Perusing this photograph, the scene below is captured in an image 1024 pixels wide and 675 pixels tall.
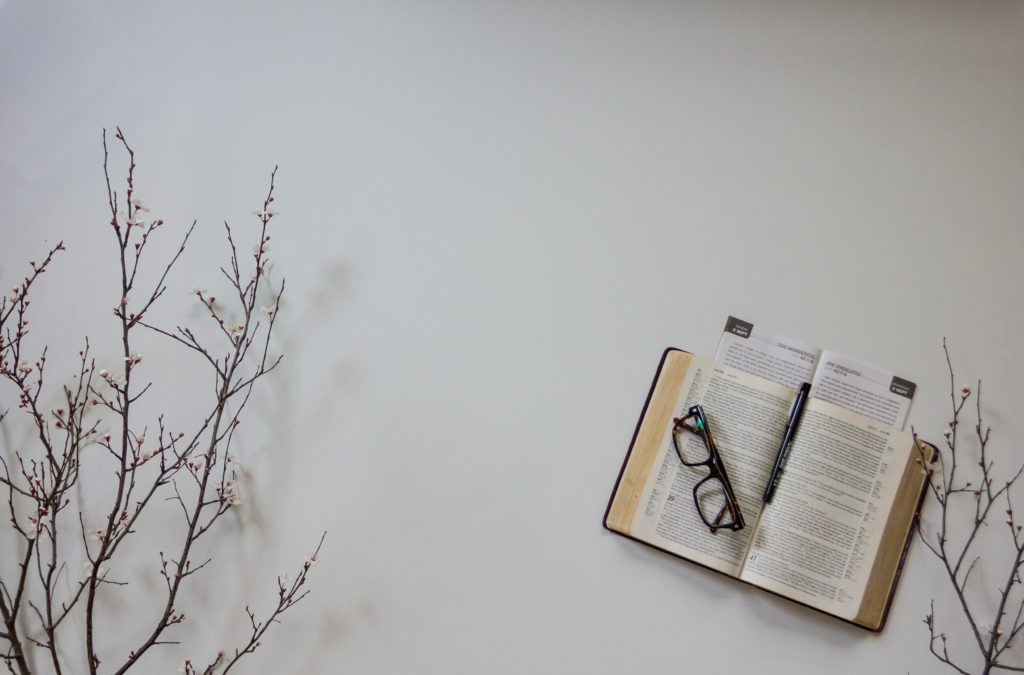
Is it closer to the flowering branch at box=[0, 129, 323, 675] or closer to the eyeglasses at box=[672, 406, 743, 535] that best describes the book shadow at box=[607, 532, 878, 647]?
the eyeglasses at box=[672, 406, 743, 535]

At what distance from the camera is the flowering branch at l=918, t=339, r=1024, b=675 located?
1519 millimetres

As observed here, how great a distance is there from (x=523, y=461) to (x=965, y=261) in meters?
1.01

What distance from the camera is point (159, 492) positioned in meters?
1.65

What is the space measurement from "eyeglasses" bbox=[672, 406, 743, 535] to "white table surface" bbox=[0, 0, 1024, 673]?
0.36 ft

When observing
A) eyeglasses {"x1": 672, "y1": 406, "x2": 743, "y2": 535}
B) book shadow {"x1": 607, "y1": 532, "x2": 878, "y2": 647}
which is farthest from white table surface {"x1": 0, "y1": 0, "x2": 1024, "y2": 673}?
eyeglasses {"x1": 672, "y1": 406, "x2": 743, "y2": 535}

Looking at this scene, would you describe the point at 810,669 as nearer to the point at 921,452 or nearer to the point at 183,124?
the point at 921,452

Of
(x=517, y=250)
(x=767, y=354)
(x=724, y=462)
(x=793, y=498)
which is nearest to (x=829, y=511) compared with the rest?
(x=793, y=498)

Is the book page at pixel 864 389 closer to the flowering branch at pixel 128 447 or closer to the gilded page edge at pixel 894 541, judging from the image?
the gilded page edge at pixel 894 541

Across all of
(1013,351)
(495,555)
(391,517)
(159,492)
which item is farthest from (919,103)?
(159,492)

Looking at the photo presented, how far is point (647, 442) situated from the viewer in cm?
160

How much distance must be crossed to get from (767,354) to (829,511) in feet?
1.09

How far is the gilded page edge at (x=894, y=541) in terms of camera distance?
5.01 feet

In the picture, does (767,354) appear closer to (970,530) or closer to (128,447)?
(970,530)

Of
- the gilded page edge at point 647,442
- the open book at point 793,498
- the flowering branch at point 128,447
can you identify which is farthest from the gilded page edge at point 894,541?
the flowering branch at point 128,447
